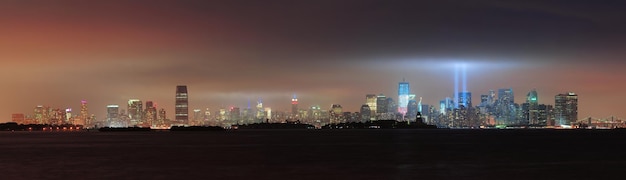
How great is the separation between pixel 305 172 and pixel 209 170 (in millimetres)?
9897

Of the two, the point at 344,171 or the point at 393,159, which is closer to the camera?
the point at 344,171

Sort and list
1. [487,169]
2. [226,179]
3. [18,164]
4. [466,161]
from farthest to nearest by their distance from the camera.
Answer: [466,161], [18,164], [487,169], [226,179]

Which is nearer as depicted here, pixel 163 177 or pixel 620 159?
Result: pixel 163 177

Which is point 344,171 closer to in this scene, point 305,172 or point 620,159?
point 305,172

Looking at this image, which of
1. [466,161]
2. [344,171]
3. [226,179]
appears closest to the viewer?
[226,179]

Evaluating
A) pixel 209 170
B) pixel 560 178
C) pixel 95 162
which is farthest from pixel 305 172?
pixel 95 162

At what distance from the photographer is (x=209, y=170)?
73.0 meters

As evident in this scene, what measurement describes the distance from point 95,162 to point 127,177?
22.0 m

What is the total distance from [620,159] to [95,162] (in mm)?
65078

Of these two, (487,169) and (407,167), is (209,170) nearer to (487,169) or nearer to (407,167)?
(407,167)

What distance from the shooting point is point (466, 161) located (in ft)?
290

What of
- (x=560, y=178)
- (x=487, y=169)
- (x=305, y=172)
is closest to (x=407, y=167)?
(x=487, y=169)

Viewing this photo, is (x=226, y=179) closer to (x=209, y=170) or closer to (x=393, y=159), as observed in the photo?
(x=209, y=170)

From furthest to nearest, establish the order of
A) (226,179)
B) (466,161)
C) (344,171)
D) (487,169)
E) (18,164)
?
(466,161), (18,164), (487,169), (344,171), (226,179)
